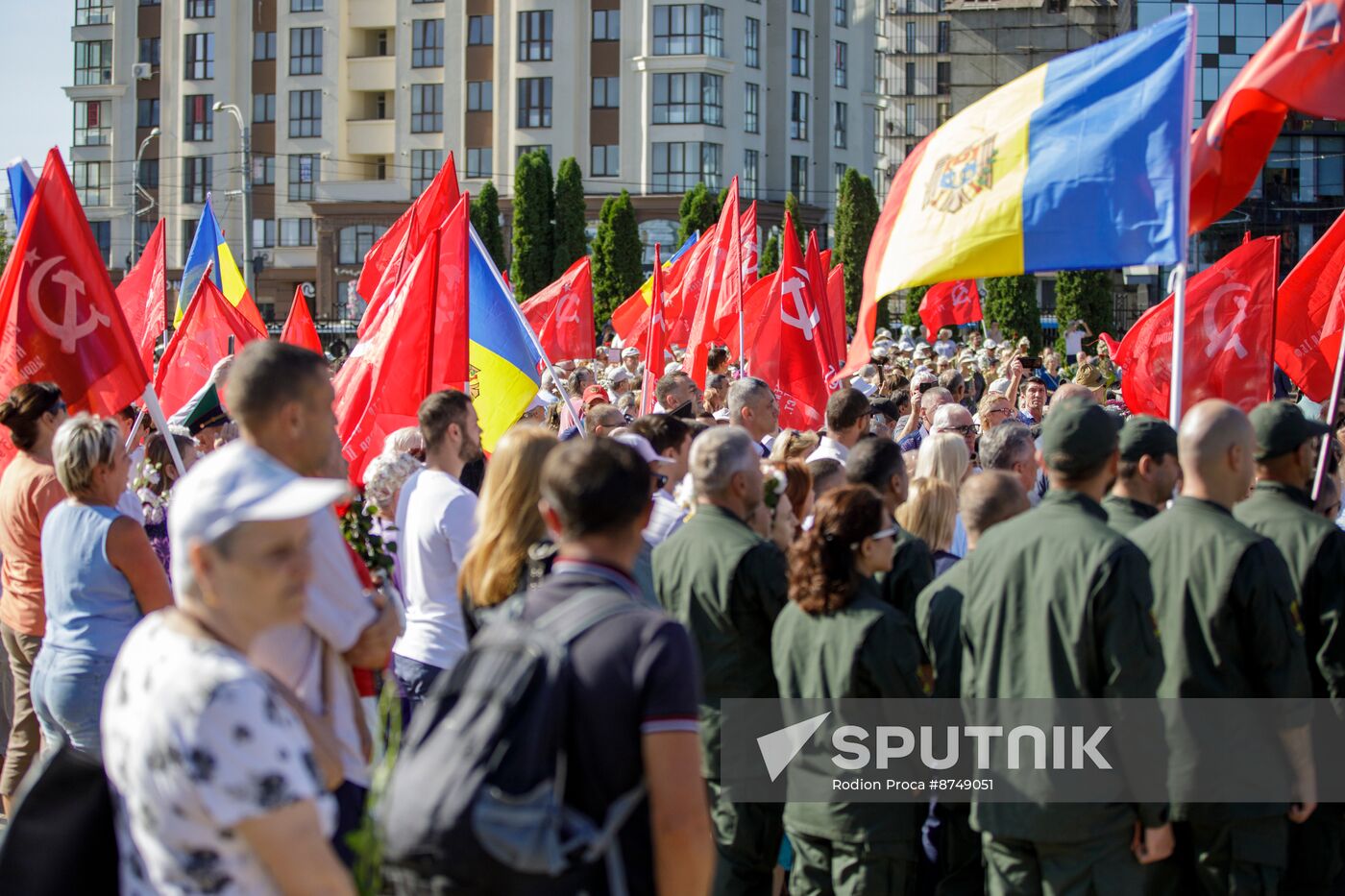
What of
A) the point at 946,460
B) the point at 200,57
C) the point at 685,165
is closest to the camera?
the point at 946,460

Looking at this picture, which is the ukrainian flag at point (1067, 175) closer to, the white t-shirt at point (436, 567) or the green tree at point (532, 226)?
the white t-shirt at point (436, 567)

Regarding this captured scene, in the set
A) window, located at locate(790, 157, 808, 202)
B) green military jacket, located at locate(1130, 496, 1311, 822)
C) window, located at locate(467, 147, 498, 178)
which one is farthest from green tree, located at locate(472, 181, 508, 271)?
green military jacket, located at locate(1130, 496, 1311, 822)

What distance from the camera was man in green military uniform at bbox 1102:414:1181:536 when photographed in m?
5.67

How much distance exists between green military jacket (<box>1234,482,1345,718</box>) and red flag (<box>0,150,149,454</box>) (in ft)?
16.3

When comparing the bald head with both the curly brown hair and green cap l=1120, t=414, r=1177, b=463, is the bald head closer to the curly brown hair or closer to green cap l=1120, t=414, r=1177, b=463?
green cap l=1120, t=414, r=1177, b=463

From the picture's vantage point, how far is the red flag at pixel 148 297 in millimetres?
13477

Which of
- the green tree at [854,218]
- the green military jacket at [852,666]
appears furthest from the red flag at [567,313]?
the green tree at [854,218]

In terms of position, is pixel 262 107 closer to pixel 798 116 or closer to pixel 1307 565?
pixel 798 116

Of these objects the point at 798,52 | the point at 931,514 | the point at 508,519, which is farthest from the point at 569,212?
the point at 508,519

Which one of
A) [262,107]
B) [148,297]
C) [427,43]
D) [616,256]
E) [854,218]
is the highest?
[427,43]

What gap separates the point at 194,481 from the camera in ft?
10.2

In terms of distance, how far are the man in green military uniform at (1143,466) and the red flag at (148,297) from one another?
886 centimetres

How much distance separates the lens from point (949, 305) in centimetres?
2512

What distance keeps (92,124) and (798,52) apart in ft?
116
